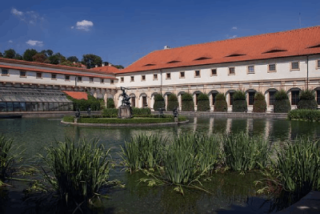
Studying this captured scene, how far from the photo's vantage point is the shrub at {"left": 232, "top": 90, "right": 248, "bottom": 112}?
38600 millimetres

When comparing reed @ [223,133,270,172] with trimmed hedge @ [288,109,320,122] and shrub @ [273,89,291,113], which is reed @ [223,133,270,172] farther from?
shrub @ [273,89,291,113]

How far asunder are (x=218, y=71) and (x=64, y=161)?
1563 inches

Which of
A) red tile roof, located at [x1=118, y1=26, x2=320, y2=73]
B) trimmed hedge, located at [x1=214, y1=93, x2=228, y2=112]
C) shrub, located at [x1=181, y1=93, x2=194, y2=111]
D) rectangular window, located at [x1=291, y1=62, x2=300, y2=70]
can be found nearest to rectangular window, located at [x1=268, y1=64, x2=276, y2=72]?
red tile roof, located at [x1=118, y1=26, x2=320, y2=73]

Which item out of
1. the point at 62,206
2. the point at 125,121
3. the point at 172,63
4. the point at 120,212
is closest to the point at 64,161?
the point at 62,206

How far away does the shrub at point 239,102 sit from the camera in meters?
38.6

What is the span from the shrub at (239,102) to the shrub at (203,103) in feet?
15.0

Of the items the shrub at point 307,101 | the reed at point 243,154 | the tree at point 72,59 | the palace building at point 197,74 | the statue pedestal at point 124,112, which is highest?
the tree at point 72,59

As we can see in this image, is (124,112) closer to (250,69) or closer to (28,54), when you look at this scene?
(250,69)

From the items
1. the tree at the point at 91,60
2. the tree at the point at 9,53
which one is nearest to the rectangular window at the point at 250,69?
the tree at the point at 9,53

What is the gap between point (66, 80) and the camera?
4809cm

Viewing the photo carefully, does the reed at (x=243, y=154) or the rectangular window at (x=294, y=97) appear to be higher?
the rectangular window at (x=294, y=97)

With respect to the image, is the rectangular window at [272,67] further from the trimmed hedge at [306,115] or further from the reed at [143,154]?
the reed at [143,154]

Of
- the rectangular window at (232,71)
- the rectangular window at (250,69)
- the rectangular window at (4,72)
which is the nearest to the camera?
the rectangular window at (250,69)

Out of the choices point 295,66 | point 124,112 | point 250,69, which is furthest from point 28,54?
point 295,66
